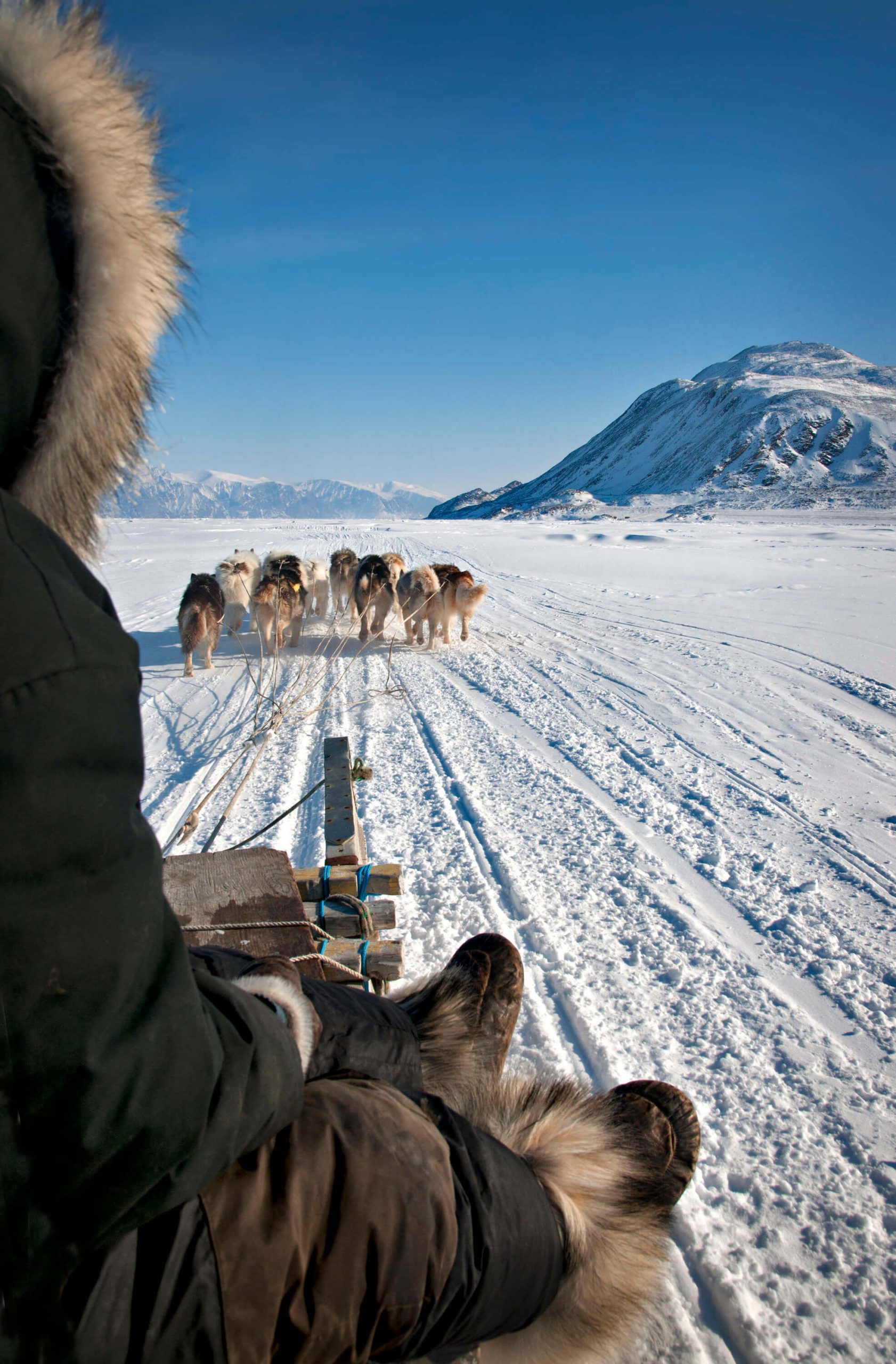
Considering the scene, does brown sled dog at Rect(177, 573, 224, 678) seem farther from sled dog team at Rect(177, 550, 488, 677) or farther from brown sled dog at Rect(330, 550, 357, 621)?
brown sled dog at Rect(330, 550, 357, 621)

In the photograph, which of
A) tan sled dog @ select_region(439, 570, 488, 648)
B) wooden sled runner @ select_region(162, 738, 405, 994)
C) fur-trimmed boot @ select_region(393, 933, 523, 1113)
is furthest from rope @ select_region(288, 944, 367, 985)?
tan sled dog @ select_region(439, 570, 488, 648)

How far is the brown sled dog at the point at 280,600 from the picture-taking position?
29.2 ft

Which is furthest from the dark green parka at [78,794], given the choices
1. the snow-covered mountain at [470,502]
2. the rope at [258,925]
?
the snow-covered mountain at [470,502]

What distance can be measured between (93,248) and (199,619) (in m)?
7.43

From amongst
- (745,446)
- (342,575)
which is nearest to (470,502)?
(745,446)

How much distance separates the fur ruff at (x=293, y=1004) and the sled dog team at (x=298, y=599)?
7.20m

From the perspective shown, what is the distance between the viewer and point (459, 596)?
9359mm

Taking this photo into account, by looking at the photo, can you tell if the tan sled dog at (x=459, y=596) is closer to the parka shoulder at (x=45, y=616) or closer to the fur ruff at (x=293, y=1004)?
the fur ruff at (x=293, y=1004)

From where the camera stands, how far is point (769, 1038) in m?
2.57

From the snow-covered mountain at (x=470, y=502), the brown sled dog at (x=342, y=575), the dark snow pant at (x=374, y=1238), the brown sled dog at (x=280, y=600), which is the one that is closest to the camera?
the dark snow pant at (x=374, y=1238)

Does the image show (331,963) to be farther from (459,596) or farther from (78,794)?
(459,596)

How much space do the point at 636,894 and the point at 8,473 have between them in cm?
310

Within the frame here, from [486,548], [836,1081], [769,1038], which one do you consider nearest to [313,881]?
[769,1038]

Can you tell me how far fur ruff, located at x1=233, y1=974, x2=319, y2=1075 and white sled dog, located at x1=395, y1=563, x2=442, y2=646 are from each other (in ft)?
25.6
